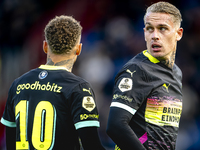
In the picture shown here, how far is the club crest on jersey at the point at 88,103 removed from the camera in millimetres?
2295

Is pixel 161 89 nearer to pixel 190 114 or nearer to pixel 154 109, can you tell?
pixel 154 109

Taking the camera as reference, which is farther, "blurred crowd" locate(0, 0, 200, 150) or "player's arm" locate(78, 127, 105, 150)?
"blurred crowd" locate(0, 0, 200, 150)

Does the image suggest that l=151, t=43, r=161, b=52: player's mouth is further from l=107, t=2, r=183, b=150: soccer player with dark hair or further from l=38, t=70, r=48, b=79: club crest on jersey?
l=38, t=70, r=48, b=79: club crest on jersey

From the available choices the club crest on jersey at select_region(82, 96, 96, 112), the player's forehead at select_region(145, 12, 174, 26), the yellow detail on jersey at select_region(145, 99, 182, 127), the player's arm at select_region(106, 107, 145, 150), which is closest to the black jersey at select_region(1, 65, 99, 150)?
the club crest on jersey at select_region(82, 96, 96, 112)

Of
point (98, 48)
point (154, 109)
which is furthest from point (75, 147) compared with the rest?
point (98, 48)

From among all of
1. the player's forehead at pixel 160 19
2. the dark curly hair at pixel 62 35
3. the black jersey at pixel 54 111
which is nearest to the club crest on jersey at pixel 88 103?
the black jersey at pixel 54 111

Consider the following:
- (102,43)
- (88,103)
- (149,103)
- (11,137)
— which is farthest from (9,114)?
(102,43)

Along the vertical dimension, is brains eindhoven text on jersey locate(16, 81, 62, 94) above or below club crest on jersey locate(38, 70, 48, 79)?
below

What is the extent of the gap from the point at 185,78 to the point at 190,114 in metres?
0.82

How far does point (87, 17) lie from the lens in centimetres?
756

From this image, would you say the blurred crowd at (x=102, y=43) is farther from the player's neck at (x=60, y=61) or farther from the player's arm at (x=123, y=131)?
the player's neck at (x=60, y=61)

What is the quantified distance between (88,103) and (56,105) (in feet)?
0.80

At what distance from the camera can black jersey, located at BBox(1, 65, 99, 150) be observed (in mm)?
2289

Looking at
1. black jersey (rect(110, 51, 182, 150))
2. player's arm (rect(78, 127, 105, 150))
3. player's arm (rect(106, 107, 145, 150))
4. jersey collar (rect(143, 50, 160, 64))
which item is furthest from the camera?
jersey collar (rect(143, 50, 160, 64))
